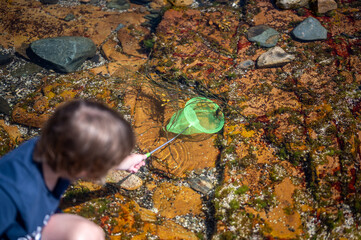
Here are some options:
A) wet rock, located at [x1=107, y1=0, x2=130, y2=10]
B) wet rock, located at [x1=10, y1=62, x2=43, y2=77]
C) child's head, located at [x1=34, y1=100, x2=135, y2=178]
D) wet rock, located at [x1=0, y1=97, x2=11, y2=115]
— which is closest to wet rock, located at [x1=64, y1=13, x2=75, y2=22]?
wet rock, located at [x1=107, y1=0, x2=130, y2=10]

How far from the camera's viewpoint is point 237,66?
4.16 m

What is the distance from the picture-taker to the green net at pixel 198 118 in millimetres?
3400

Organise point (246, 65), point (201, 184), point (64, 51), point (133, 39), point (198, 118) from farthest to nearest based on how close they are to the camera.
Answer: point (133, 39)
point (64, 51)
point (246, 65)
point (198, 118)
point (201, 184)

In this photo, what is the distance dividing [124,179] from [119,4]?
492cm

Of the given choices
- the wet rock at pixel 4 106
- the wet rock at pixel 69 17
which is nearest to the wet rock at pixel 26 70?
the wet rock at pixel 4 106

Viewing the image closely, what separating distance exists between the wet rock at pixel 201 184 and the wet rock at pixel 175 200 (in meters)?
0.07

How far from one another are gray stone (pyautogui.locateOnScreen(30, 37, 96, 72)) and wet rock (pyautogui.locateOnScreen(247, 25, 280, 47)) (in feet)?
10.1

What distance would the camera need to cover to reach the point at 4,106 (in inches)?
158

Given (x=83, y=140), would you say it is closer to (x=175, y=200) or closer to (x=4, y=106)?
(x=175, y=200)

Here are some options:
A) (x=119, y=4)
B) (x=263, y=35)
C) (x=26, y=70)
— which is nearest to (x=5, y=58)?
(x=26, y=70)

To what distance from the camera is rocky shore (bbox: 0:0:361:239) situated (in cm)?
272

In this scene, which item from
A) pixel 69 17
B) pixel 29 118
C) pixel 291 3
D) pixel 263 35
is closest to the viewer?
pixel 29 118

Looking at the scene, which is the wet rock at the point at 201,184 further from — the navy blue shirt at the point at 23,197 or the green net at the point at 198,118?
the navy blue shirt at the point at 23,197

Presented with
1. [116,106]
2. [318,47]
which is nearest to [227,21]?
[318,47]
